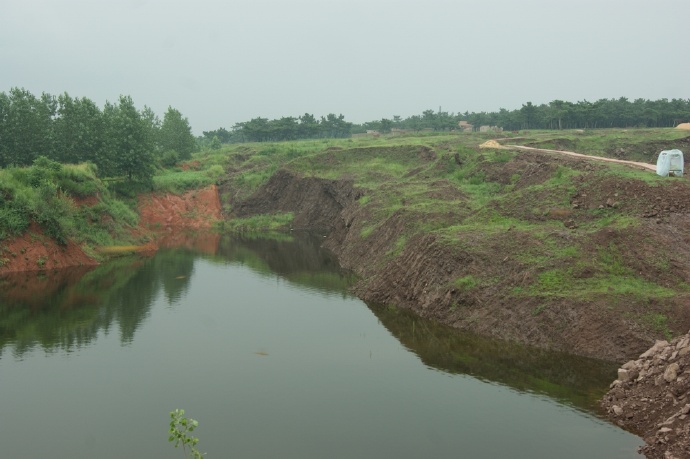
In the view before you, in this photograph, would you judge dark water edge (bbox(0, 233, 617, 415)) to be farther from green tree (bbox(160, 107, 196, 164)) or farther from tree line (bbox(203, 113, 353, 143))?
tree line (bbox(203, 113, 353, 143))

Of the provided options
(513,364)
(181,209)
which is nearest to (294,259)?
(181,209)

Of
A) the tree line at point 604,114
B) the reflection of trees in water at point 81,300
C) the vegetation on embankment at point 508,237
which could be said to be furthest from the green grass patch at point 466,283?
the tree line at point 604,114

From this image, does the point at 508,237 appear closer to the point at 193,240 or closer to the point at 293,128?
the point at 193,240

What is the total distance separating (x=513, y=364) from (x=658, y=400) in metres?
6.81

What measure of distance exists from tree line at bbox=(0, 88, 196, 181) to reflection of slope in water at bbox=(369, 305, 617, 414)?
1855 inches

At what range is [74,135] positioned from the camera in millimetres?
63219

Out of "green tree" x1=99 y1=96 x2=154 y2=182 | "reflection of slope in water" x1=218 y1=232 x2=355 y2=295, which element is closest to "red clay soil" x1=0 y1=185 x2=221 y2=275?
"green tree" x1=99 y1=96 x2=154 y2=182

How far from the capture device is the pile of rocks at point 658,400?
16.9 metres

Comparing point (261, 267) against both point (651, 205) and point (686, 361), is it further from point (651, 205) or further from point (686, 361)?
point (686, 361)

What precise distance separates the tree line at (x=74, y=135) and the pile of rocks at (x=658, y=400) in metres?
58.2

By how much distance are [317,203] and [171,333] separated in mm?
40255

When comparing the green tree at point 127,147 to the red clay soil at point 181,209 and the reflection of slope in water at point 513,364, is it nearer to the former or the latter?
the red clay soil at point 181,209

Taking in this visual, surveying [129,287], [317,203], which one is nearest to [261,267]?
[129,287]

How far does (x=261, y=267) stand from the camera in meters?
48.1
